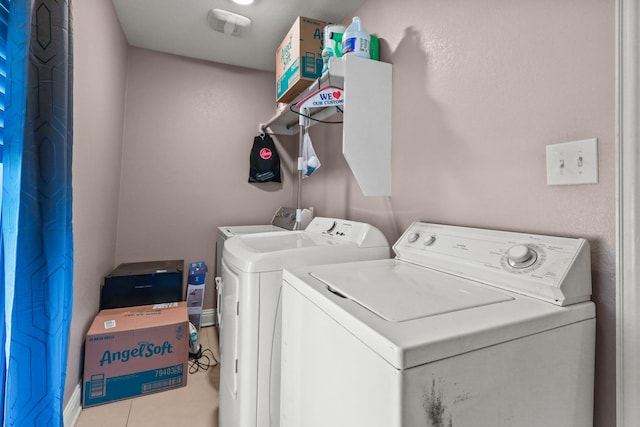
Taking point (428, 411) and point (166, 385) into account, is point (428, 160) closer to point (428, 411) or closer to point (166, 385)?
point (428, 411)

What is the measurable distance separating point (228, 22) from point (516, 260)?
2.38 m

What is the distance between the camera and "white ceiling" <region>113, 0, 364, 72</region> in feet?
6.70

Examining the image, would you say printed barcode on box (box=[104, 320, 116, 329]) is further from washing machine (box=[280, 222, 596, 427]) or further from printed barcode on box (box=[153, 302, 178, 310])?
washing machine (box=[280, 222, 596, 427])

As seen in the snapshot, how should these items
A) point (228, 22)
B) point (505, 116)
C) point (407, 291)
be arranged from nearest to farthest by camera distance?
point (407, 291), point (505, 116), point (228, 22)

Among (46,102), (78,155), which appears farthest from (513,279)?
(78,155)

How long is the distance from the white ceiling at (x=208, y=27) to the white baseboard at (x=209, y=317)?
242 centimetres

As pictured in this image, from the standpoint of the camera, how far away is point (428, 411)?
549 mm

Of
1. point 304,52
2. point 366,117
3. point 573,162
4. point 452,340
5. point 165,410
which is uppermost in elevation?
point 304,52

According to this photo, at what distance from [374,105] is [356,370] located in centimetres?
135

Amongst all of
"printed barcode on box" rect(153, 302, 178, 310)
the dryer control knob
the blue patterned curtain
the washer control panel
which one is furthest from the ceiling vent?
"printed barcode on box" rect(153, 302, 178, 310)

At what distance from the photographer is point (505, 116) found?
1057mm

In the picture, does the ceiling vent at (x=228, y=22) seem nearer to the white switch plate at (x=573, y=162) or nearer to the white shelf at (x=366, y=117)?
the white shelf at (x=366, y=117)

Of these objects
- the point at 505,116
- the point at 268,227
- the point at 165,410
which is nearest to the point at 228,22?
the point at 268,227

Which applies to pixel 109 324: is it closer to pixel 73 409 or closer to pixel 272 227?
pixel 73 409
